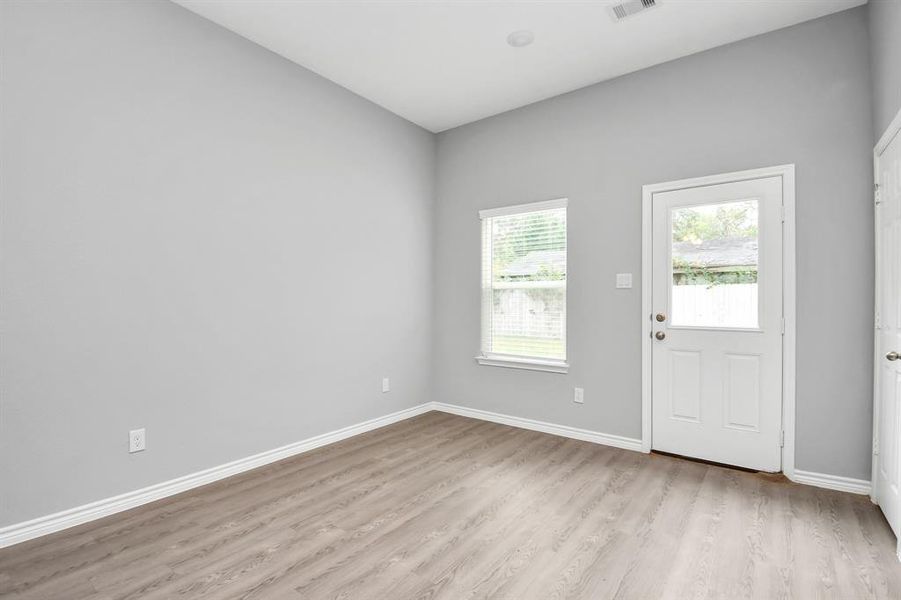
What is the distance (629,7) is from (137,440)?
411 cm

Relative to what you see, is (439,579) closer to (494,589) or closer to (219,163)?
(494,589)

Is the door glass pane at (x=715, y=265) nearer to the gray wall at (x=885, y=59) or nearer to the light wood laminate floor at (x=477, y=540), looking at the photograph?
the gray wall at (x=885, y=59)

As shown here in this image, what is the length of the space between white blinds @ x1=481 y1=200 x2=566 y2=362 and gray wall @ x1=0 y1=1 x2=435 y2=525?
126 cm

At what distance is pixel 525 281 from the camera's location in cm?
446

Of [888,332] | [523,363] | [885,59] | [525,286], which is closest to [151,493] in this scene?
[523,363]

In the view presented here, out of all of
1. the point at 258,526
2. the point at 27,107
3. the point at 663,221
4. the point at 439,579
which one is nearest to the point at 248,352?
the point at 258,526

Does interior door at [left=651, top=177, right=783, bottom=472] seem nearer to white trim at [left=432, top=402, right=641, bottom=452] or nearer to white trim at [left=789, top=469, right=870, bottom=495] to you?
white trim at [left=789, top=469, right=870, bottom=495]

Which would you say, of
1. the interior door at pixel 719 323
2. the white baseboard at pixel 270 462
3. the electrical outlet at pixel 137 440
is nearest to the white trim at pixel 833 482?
the white baseboard at pixel 270 462

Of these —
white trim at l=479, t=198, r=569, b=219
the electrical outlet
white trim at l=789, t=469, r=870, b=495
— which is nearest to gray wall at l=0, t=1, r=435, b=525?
the electrical outlet

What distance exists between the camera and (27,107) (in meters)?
2.29

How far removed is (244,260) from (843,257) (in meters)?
4.08

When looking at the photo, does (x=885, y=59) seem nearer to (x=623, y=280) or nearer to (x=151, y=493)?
(x=623, y=280)

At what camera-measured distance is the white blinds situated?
423 cm

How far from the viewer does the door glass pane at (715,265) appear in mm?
3215
